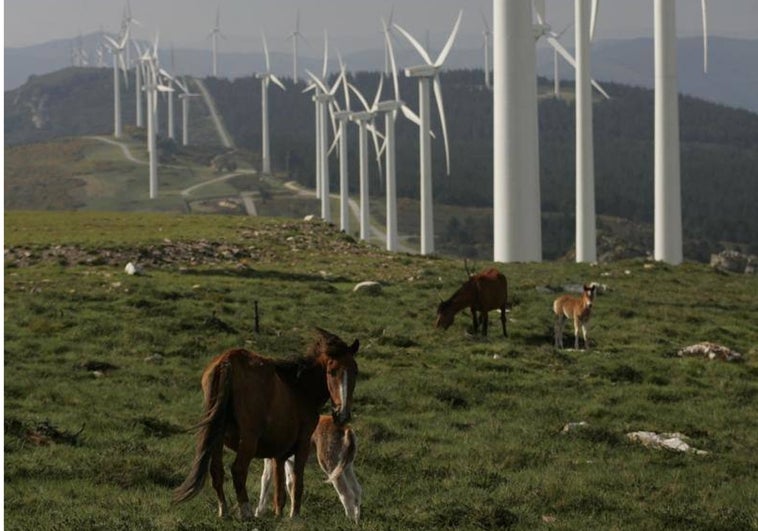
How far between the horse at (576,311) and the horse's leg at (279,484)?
53.9 feet

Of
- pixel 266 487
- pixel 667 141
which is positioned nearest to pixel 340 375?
pixel 266 487

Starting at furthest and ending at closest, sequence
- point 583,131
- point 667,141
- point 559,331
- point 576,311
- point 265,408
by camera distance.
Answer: point 667,141 < point 583,131 < point 559,331 < point 576,311 < point 265,408

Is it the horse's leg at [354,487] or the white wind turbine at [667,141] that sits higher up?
the white wind turbine at [667,141]

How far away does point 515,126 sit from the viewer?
45938 millimetres

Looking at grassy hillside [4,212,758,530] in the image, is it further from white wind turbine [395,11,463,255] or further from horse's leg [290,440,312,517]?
white wind turbine [395,11,463,255]

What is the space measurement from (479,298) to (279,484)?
17269 millimetres

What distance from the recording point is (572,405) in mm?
21734

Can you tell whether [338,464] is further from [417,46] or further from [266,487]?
[417,46]

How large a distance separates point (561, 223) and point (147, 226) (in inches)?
4556

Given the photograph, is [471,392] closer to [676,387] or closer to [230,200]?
[676,387]

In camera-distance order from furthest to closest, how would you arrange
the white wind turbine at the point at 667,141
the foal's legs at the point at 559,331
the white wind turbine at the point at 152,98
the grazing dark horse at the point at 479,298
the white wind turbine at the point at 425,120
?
the white wind turbine at the point at 152,98 → the white wind turbine at the point at 425,120 → the white wind turbine at the point at 667,141 → the grazing dark horse at the point at 479,298 → the foal's legs at the point at 559,331

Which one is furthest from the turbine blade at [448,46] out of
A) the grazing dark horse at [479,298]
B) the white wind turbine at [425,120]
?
the grazing dark horse at [479,298]

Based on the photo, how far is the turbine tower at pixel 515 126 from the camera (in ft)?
149

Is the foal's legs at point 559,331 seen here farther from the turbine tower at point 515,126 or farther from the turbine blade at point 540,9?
the turbine blade at point 540,9
